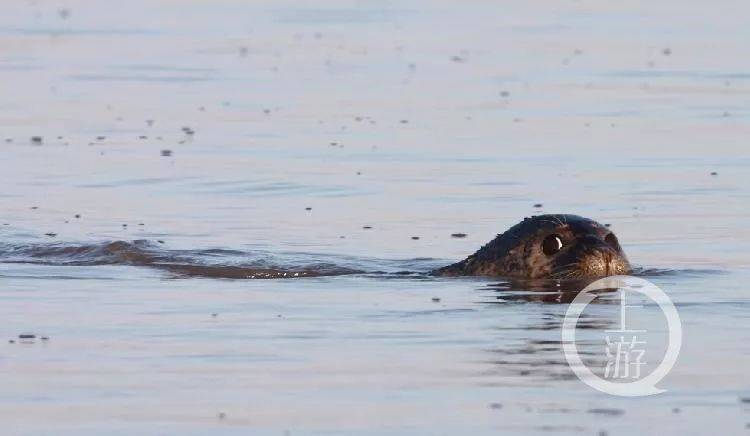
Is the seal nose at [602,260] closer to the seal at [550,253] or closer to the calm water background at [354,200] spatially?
the seal at [550,253]

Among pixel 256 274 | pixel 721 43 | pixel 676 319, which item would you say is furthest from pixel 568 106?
pixel 676 319

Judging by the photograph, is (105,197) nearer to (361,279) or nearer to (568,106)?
(361,279)

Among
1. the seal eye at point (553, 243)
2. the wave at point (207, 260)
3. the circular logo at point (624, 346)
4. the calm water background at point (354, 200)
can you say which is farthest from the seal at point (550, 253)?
the wave at point (207, 260)

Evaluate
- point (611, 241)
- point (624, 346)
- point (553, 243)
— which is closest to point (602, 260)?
point (611, 241)

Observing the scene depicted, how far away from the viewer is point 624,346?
11.1 meters

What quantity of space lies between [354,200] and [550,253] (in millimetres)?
3683

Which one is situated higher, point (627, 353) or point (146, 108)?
point (146, 108)

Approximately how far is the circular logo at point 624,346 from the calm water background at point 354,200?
10 cm

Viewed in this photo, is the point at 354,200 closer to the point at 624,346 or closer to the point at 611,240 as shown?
the point at 611,240

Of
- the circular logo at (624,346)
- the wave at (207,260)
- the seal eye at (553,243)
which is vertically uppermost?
the seal eye at (553,243)

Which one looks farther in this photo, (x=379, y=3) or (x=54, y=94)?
(x=379, y=3)

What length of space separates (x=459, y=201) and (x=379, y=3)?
60.4 ft

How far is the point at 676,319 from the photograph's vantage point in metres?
12.0

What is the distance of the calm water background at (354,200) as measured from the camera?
32.1ft
